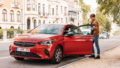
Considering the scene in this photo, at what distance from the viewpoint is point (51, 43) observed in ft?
30.1

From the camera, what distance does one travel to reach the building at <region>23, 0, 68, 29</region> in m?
50.5

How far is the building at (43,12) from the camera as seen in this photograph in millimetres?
50531

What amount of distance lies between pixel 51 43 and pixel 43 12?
156 ft

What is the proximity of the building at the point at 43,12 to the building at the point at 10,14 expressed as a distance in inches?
53.6

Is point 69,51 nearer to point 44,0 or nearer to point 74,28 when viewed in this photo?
point 74,28

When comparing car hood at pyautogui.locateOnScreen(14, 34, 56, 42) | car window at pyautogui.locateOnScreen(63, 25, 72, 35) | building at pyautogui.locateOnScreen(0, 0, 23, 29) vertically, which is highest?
building at pyautogui.locateOnScreen(0, 0, 23, 29)

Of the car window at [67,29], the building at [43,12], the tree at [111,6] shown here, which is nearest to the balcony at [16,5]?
the building at [43,12]

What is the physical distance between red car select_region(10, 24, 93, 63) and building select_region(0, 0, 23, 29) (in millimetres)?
35095

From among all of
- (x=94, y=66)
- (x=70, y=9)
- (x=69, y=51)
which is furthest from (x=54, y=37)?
(x=70, y=9)

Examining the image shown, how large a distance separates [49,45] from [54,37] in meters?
0.51

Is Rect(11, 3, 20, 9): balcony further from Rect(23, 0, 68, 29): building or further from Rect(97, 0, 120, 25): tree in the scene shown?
Rect(97, 0, 120, 25): tree

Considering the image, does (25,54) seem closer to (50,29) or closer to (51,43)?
(51,43)

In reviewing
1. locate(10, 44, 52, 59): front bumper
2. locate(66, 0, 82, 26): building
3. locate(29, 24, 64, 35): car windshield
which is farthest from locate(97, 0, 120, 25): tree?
locate(66, 0, 82, 26): building

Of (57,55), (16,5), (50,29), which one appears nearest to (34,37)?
(57,55)
